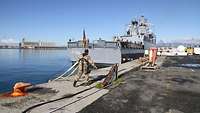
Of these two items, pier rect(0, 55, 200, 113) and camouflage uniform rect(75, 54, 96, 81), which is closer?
pier rect(0, 55, 200, 113)

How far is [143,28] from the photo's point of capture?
65.4 meters

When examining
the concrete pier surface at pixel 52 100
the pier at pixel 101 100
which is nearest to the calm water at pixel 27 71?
the concrete pier surface at pixel 52 100

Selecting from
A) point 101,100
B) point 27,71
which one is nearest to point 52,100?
point 101,100

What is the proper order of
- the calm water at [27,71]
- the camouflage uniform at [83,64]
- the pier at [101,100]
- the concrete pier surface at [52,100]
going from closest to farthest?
the concrete pier surface at [52,100], the pier at [101,100], the camouflage uniform at [83,64], the calm water at [27,71]

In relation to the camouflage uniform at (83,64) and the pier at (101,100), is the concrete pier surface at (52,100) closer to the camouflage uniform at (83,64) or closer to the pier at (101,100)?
the pier at (101,100)

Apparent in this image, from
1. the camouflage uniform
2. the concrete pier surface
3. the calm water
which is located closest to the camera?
the concrete pier surface

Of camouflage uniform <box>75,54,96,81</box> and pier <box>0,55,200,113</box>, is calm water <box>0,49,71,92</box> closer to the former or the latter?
camouflage uniform <box>75,54,96,81</box>

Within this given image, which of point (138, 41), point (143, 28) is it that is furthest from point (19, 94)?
point (143, 28)

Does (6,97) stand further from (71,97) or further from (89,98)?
(89,98)

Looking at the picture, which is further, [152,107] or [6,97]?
[6,97]

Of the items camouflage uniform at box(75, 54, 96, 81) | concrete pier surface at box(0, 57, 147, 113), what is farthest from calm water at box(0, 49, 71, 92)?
concrete pier surface at box(0, 57, 147, 113)

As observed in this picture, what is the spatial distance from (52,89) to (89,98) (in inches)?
93.1

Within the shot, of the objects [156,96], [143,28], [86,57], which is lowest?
[156,96]

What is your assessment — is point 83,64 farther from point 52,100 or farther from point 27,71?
point 27,71
